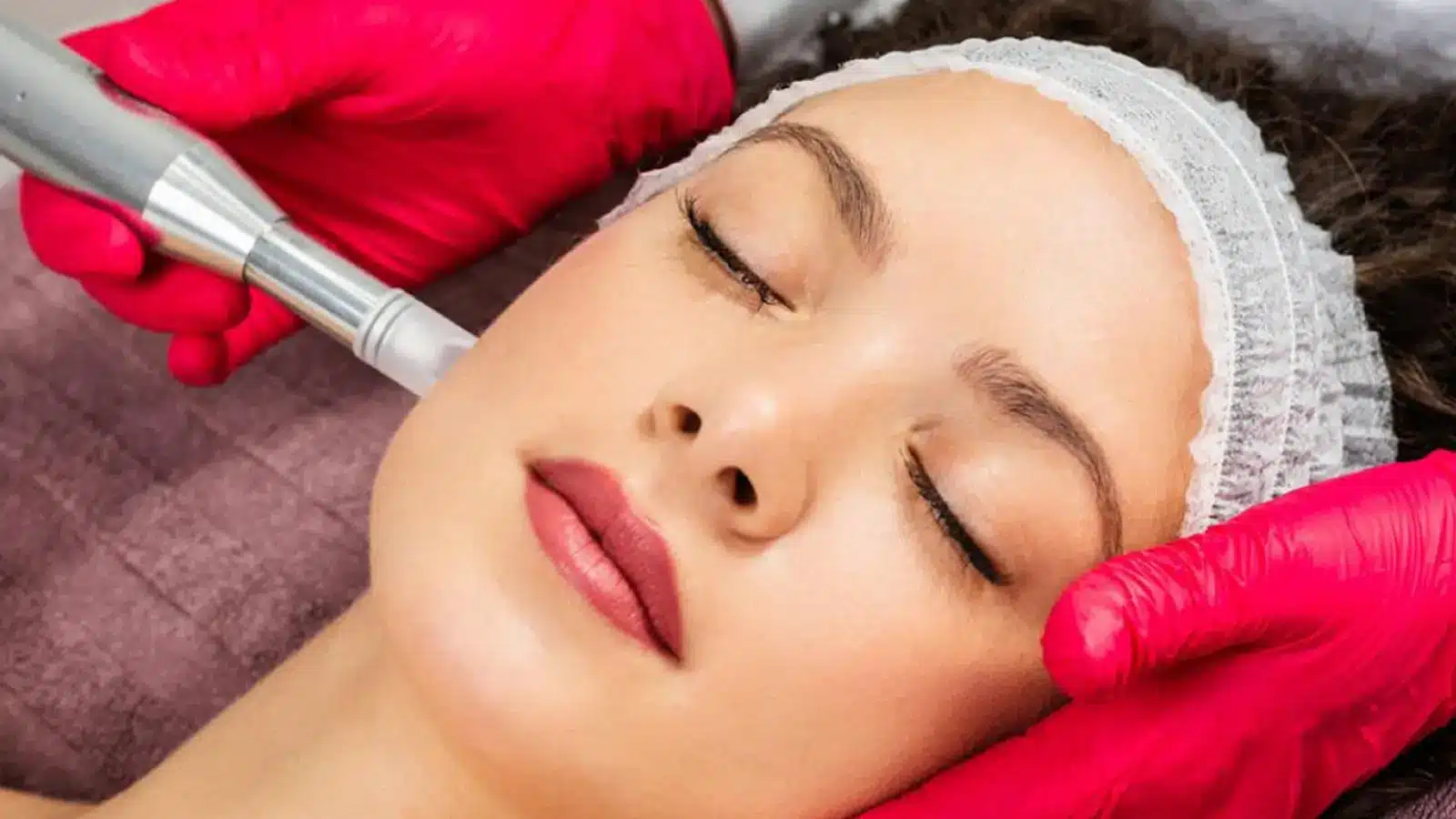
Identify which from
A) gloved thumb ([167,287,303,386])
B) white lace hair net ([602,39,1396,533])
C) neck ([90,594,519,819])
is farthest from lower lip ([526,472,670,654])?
gloved thumb ([167,287,303,386])

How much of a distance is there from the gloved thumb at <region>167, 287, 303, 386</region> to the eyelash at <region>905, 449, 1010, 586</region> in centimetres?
72

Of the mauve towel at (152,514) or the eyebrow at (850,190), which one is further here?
the mauve towel at (152,514)

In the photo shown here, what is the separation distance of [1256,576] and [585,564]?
1.20 ft

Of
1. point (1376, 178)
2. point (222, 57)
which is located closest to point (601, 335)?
point (222, 57)

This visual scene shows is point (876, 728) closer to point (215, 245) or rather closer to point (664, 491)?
point (664, 491)

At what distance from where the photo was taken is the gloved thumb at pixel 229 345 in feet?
3.68

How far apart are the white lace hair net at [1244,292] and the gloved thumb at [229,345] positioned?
712 mm

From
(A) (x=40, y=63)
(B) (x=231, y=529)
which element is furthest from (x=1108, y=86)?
(B) (x=231, y=529)

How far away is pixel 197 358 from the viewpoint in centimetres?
112

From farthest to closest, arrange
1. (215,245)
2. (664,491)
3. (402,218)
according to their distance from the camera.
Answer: (402,218) → (215,245) → (664,491)

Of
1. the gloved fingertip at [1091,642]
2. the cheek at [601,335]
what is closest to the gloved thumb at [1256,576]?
the gloved fingertip at [1091,642]

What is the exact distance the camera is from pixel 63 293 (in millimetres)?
1264

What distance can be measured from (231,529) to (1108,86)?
92cm

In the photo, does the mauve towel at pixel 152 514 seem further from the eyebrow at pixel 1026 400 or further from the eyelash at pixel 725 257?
the eyebrow at pixel 1026 400
